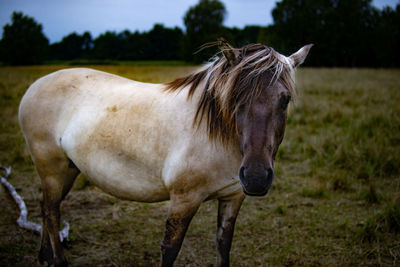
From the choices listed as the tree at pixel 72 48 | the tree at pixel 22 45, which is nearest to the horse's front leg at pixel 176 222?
the tree at pixel 72 48

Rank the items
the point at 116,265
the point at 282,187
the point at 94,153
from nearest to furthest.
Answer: the point at 94,153 → the point at 116,265 → the point at 282,187

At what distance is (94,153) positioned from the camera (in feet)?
6.59

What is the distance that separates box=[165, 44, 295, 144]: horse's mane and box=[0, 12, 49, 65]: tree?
4763 mm

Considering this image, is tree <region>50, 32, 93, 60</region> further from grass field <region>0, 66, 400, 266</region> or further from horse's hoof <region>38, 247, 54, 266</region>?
horse's hoof <region>38, 247, 54, 266</region>

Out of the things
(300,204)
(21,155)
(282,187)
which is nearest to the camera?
(300,204)

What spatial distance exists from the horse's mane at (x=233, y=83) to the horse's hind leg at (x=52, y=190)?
132 cm

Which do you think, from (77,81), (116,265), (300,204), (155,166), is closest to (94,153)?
(155,166)

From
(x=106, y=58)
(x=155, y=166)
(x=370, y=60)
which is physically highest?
(x=370, y=60)

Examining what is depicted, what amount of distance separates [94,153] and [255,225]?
2.35 meters

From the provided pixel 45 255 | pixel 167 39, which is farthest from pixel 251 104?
pixel 167 39

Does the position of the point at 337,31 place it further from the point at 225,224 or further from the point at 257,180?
the point at 257,180

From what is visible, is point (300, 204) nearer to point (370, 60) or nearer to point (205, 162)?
point (205, 162)

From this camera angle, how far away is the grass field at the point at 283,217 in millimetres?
2787

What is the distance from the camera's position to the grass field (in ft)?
9.14
